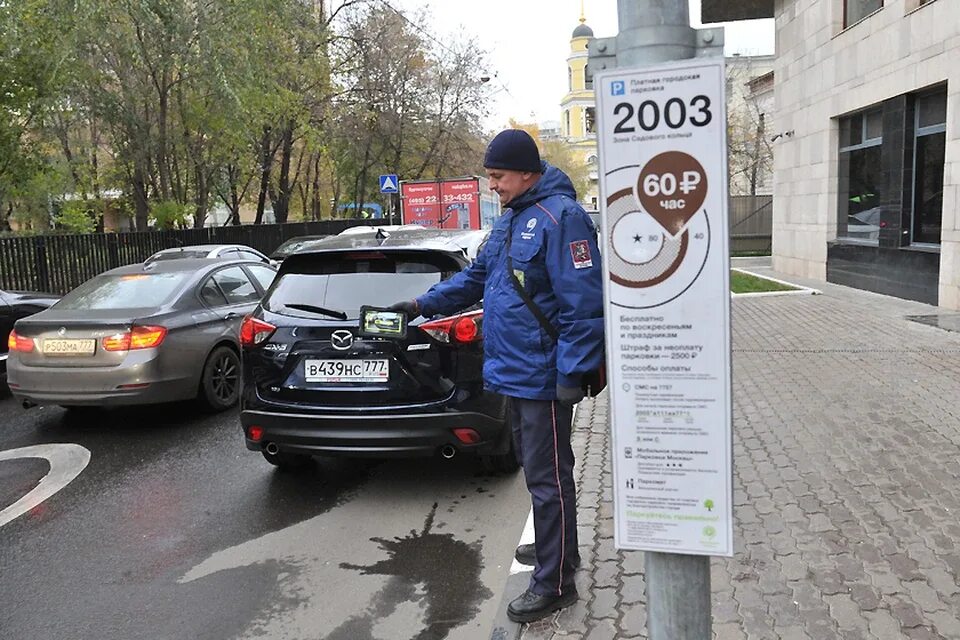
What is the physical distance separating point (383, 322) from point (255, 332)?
1460 mm

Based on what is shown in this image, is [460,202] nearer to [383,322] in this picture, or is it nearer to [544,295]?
[383,322]

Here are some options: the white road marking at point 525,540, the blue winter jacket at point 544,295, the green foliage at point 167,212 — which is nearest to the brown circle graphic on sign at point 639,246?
the blue winter jacket at point 544,295

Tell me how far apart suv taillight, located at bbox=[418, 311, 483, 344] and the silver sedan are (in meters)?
3.22

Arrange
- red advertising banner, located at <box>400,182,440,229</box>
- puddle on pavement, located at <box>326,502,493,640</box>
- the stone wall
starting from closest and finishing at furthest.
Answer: puddle on pavement, located at <box>326,502,493,640</box> → the stone wall → red advertising banner, located at <box>400,182,440,229</box>

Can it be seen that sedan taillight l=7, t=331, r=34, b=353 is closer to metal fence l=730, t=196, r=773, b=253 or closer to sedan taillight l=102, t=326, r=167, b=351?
sedan taillight l=102, t=326, r=167, b=351

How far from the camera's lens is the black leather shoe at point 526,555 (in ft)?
12.9

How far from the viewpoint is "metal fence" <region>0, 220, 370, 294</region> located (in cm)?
1496

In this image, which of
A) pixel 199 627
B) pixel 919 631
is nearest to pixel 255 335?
pixel 199 627

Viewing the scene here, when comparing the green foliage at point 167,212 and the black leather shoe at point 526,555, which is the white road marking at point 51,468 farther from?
the green foliage at point 167,212

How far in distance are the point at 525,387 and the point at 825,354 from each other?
21.1ft

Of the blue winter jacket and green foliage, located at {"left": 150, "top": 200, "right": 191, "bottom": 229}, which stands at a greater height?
green foliage, located at {"left": 150, "top": 200, "right": 191, "bottom": 229}

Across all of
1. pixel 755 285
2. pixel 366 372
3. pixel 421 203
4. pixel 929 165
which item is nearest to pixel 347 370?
pixel 366 372

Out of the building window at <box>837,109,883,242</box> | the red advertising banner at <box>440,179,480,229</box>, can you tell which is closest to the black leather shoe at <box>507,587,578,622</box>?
the building window at <box>837,109,883,242</box>

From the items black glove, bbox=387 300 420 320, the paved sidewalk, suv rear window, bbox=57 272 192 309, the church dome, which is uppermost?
the church dome
